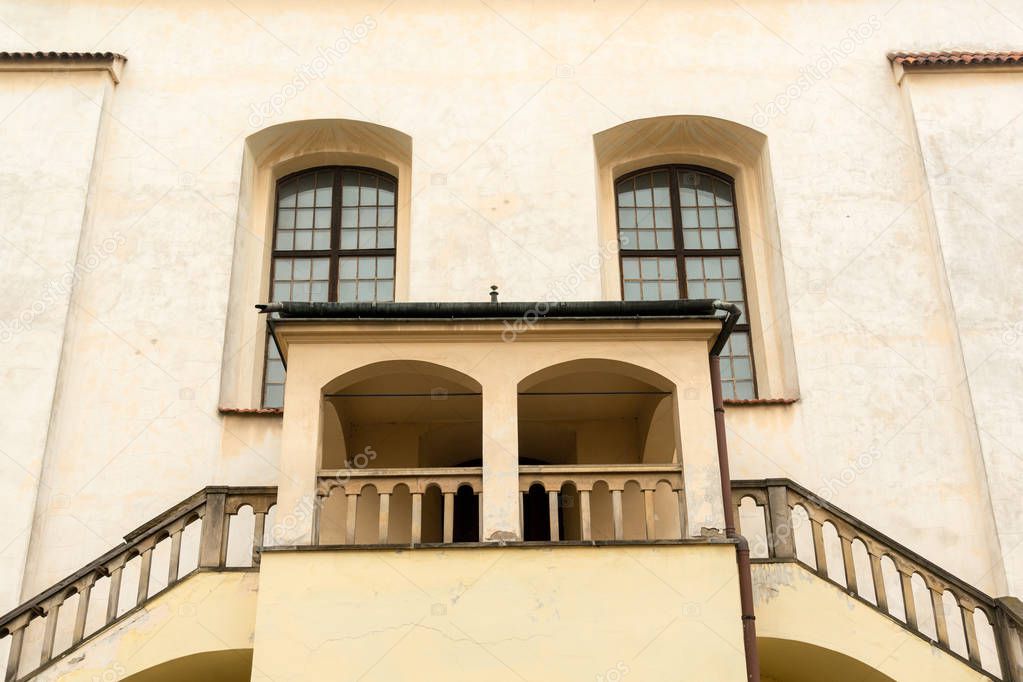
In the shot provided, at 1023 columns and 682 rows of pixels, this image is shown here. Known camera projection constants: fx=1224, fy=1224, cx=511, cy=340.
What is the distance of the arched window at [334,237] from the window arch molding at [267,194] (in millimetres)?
122

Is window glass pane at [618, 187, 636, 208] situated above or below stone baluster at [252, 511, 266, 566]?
above

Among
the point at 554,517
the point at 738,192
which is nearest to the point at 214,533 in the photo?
the point at 554,517

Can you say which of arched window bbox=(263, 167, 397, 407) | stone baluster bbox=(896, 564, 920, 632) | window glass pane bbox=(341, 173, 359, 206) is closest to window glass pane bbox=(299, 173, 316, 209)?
arched window bbox=(263, 167, 397, 407)

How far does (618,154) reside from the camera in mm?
16094

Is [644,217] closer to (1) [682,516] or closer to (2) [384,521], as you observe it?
(1) [682,516]

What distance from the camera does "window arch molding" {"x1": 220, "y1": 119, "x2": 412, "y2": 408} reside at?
1474 centimetres

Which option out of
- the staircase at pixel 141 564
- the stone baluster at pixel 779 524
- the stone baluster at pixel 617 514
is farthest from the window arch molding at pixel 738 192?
the staircase at pixel 141 564

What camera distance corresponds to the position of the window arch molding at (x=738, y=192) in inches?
587

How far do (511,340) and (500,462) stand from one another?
47.8 inches

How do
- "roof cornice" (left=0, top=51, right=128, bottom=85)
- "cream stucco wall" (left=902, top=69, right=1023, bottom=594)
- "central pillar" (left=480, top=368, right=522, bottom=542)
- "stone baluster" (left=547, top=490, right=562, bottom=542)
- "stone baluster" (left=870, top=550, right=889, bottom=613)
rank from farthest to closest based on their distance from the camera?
1. "roof cornice" (left=0, top=51, right=128, bottom=85)
2. "cream stucco wall" (left=902, top=69, right=1023, bottom=594)
3. "stone baluster" (left=870, top=550, right=889, bottom=613)
4. "central pillar" (left=480, top=368, right=522, bottom=542)
5. "stone baluster" (left=547, top=490, right=562, bottom=542)

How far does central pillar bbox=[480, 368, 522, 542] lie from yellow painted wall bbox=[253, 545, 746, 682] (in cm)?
31

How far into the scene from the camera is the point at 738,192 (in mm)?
16172

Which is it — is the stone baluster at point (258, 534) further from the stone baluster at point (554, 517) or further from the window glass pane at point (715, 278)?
the window glass pane at point (715, 278)

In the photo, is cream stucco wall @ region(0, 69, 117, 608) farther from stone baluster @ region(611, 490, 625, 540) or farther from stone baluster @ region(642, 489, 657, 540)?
stone baluster @ region(642, 489, 657, 540)
